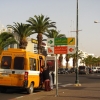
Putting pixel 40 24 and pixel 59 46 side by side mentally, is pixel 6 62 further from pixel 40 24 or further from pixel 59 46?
pixel 40 24

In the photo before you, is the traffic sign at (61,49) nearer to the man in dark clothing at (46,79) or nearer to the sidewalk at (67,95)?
the sidewalk at (67,95)

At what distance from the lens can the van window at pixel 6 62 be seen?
17.0 m

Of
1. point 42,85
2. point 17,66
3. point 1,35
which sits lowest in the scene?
point 42,85

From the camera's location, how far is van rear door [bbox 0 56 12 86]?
54.8 ft

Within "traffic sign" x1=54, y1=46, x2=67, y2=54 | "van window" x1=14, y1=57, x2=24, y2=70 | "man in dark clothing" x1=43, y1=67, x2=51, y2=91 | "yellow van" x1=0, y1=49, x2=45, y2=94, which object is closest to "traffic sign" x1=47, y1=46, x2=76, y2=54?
"traffic sign" x1=54, y1=46, x2=67, y2=54

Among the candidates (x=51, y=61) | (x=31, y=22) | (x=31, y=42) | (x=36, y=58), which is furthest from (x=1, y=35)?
(x=31, y=42)

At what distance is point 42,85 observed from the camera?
64.3 ft

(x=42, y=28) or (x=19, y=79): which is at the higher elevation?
(x=42, y=28)

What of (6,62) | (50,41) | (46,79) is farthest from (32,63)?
(50,41)

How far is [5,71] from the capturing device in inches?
661

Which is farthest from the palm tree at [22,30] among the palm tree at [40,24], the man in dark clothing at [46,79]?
the man in dark clothing at [46,79]

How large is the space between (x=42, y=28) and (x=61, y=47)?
36530mm

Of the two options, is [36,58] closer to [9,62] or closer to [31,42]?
[9,62]

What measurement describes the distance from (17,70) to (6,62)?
93cm
